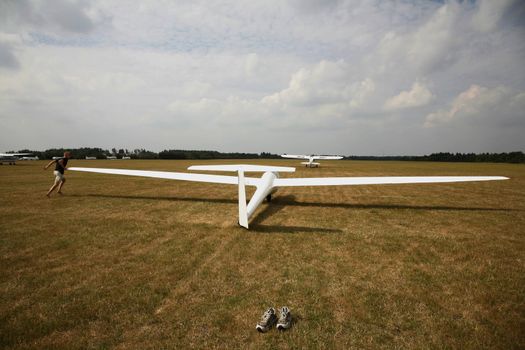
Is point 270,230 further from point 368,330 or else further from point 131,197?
point 131,197

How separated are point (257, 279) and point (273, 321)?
4.46ft

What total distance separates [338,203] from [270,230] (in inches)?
213

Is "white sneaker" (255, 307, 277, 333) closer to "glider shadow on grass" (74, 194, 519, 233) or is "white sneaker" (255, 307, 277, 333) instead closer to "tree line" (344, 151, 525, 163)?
"glider shadow on grass" (74, 194, 519, 233)

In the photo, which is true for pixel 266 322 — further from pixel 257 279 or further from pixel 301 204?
pixel 301 204

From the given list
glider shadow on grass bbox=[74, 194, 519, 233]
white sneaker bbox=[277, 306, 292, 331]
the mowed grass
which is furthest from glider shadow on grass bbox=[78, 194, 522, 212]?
white sneaker bbox=[277, 306, 292, 331]

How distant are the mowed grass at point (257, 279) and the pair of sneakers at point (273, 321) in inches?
3.5

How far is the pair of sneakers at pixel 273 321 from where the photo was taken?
3.48 metres

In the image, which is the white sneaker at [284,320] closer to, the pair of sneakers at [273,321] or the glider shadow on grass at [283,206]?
the pair of sneakers at [273,321]

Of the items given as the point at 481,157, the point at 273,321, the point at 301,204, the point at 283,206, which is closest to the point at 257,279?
the point at 273,321

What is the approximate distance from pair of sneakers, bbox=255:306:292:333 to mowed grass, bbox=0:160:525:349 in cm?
9

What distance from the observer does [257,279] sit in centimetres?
495

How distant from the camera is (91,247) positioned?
256 inches

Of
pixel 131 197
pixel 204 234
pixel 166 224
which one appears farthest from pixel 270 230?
pixel 131 197

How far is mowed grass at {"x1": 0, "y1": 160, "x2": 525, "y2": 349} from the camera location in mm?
3508
